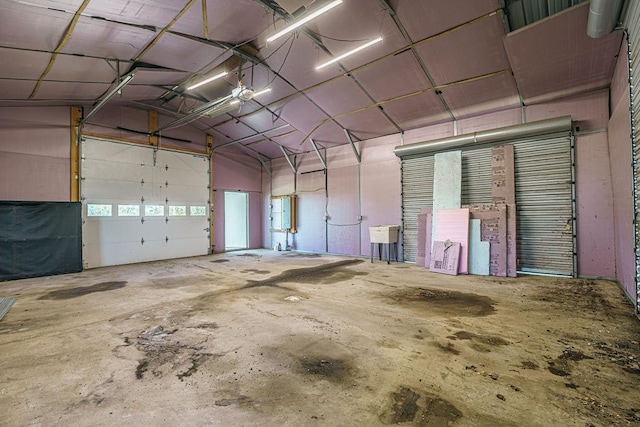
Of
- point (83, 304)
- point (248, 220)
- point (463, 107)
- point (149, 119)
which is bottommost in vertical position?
point (83, 304)

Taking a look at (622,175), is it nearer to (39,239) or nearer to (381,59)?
(381,59)

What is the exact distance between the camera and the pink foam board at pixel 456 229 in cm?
625

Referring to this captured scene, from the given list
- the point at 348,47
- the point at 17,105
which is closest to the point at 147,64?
the point at 17,105

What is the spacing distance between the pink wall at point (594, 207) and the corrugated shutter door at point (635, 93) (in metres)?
2.34

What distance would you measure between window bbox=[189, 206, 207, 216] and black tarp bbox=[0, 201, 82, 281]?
121 inches

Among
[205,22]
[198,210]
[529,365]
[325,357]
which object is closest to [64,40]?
[205,22]

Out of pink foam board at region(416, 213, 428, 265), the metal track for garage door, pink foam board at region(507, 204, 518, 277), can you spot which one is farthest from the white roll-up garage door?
pink foam board at region(507, 204, 518, 277)

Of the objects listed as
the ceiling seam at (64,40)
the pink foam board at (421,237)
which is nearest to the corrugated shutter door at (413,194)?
the pink foam board at (421,237)

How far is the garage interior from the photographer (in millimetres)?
2227

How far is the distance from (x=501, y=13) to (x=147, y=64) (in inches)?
257

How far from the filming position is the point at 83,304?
4.44 meters

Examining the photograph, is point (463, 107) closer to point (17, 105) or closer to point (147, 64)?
point (147, 64)

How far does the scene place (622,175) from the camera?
4465mm

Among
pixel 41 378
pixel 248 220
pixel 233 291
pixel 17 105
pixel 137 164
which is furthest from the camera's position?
pixel 248 220
